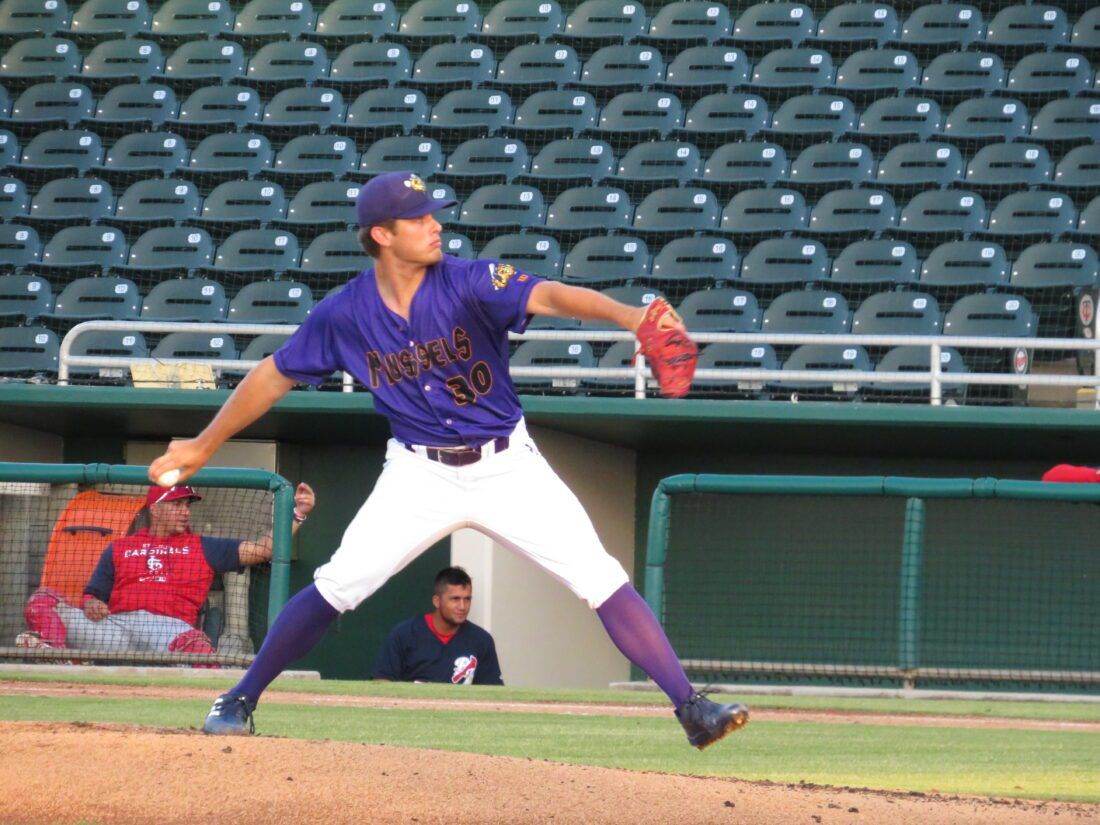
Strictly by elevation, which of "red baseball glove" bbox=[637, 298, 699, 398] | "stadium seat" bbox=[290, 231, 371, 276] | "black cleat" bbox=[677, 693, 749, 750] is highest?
"stadium seat" bbox=[290, 231, 371, 276]

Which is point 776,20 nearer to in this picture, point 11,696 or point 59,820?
point 11,696

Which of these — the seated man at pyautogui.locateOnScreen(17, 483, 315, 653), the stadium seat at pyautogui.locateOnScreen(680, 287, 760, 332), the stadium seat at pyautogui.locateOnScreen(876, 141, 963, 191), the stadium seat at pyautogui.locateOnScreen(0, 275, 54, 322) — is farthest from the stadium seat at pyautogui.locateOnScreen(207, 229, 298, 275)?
the stadium seat at pyautogui.locateOnScreen(876, 141, 963, 191)

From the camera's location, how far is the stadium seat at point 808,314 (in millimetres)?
10977

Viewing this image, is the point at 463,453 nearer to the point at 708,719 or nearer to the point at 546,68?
the point at 708,719

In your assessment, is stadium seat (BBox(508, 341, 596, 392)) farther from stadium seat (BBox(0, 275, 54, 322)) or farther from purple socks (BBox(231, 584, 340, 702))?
purple socks (BBox(231, 584, 340, 702))

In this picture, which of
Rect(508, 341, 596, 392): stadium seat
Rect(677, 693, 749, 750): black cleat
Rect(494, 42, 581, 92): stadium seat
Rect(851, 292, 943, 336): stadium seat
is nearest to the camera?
Rect(677, 693, 749, 750): black cleat

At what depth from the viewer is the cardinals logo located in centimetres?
870

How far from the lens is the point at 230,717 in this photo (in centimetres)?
427


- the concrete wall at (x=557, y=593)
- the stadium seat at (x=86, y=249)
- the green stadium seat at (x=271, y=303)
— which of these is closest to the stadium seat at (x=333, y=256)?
the green stadium seat at (x=271, y=303)

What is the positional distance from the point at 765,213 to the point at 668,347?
28.8ft

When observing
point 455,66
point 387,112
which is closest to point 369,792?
point 387,112

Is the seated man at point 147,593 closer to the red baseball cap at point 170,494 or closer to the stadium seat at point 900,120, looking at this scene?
the red baseball cap at point 170,494

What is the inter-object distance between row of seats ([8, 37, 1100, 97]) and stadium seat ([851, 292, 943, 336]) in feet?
8.47

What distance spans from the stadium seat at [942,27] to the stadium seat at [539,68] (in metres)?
2.87
